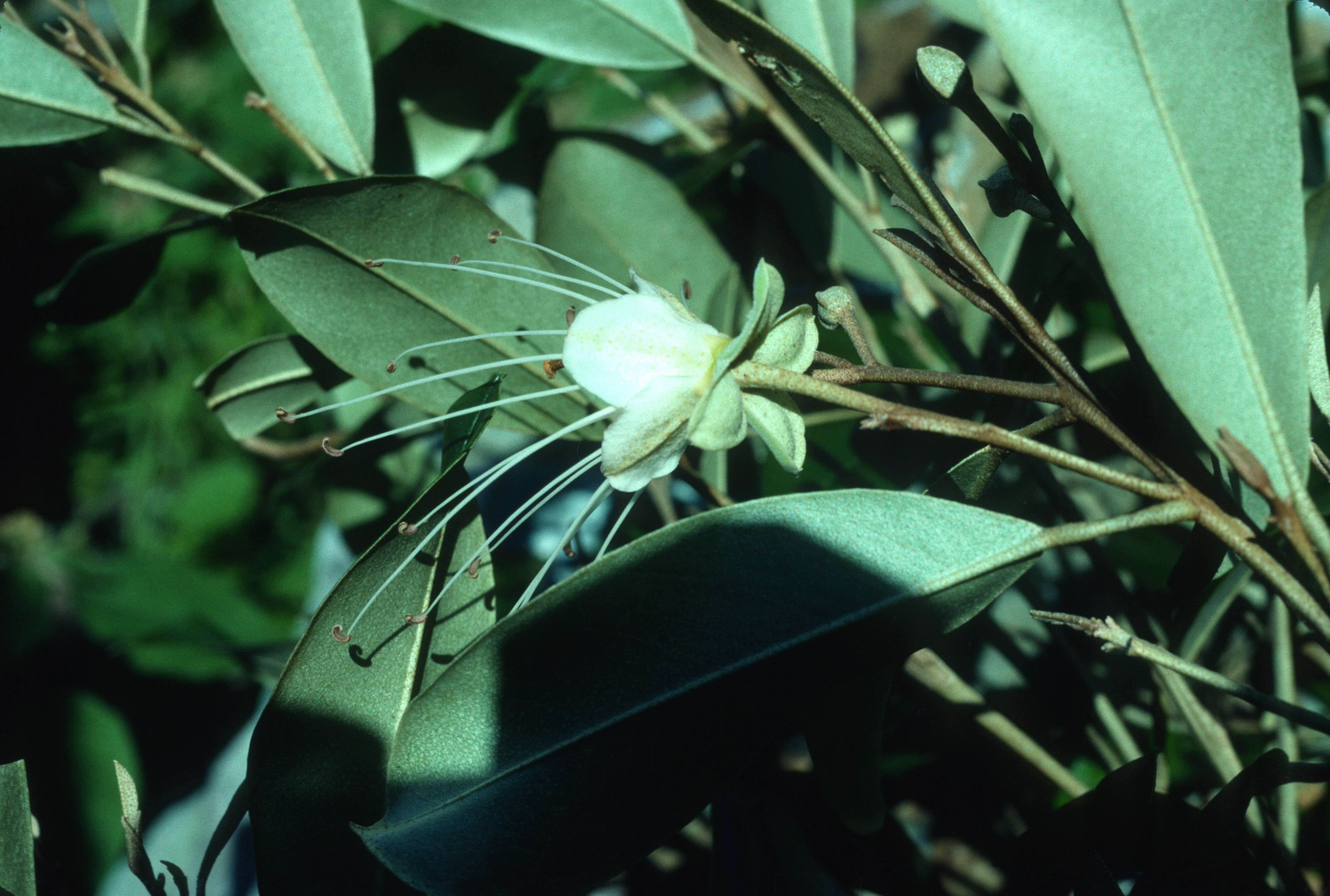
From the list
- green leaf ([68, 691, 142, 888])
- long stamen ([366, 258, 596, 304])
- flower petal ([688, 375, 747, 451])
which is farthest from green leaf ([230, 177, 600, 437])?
green leaf ([68, 691, 142, 888])

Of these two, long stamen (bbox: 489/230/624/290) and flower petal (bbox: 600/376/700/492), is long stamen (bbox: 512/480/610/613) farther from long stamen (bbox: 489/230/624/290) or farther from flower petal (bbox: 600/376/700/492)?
long stamen (bbox: 489/230/624/290)

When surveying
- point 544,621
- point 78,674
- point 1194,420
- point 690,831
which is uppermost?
point 1194,420

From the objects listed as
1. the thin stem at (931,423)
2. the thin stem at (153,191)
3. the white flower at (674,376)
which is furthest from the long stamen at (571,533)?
the thin stem at (153,191)

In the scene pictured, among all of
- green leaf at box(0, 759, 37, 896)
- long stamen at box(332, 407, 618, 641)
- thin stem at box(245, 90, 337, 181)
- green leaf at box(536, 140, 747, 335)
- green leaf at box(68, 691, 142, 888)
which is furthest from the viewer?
green leaf at box(68, 691, 142, 888)

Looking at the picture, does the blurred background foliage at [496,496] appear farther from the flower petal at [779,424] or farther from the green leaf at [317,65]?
the flower petal at [779,424]

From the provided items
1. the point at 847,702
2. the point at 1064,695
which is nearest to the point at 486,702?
the point at 847,702

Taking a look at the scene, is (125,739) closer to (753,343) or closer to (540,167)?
(540,167)

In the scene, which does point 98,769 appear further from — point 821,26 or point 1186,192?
point 1186,192
